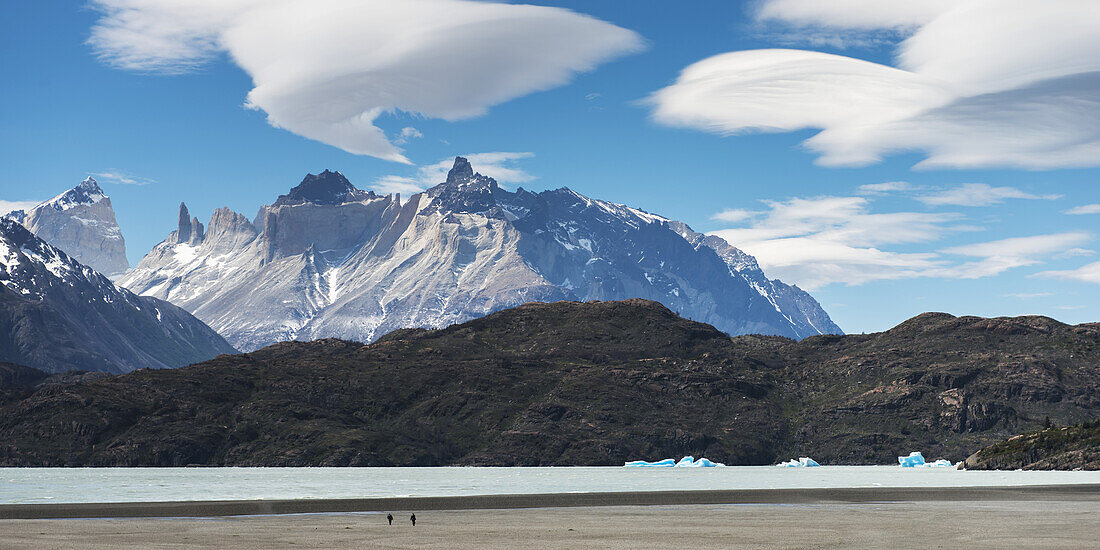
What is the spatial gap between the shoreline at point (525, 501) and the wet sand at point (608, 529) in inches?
357

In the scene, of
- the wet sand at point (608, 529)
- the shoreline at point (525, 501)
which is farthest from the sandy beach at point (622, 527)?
the shoreline at point (525, 501)

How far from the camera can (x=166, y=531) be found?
7919 centimetres

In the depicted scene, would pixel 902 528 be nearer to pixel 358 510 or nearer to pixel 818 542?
pixel 818 542

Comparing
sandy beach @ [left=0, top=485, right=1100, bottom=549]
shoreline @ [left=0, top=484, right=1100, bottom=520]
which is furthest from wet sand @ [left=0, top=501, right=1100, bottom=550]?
shoreline @ [left=0, top=484, right=1100, bottom=520]

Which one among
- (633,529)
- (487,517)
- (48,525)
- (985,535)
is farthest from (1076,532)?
(48,525)

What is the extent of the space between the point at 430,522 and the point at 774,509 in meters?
38.5

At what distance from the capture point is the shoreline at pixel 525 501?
104 meters

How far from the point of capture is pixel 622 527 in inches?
3307

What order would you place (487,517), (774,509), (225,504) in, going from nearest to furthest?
(487,517) < (774,509) < (225,504)

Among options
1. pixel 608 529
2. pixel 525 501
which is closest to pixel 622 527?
pixel 608 529

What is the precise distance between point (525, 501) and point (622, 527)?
44833 mm

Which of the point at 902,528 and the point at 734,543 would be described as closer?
the point at 734,543

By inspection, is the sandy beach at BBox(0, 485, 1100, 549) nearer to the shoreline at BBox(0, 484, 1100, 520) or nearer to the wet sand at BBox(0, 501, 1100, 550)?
the wet sand at BBox(0, 501, 1100, 550)

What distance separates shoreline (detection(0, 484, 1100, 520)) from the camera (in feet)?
341
